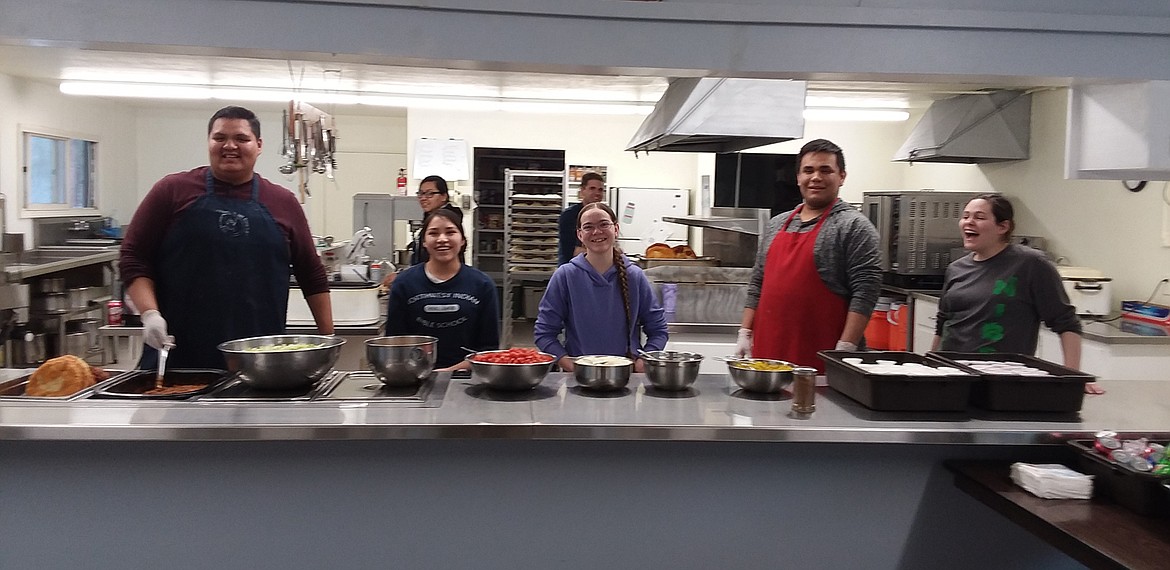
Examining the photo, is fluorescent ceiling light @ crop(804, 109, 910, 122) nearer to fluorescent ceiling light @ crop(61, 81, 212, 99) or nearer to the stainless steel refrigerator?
the stainless steel refrigerator

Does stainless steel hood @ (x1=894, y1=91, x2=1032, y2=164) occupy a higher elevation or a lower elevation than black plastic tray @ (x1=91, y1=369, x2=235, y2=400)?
higher

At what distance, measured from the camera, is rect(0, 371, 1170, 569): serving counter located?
229 centimetres

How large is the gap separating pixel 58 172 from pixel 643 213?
655cm

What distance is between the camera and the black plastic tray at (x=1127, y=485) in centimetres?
202

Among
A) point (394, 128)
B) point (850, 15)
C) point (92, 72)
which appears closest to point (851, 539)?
point (850, 15)

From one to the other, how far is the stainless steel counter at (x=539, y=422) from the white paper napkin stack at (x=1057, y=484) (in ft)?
0.47

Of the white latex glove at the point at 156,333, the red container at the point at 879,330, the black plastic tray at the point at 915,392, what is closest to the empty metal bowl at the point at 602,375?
the black plastic tray at the point at 915,392

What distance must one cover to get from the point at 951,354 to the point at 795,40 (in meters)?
1.21

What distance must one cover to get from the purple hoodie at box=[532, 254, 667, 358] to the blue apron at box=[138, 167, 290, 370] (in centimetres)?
106

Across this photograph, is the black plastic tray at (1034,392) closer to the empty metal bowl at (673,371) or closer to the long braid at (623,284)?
the empty metal bowl at (673,371)

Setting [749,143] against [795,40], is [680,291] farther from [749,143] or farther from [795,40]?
[795,40]

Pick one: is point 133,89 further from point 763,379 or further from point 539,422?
point 763,379

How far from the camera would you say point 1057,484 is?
2143 millimetres

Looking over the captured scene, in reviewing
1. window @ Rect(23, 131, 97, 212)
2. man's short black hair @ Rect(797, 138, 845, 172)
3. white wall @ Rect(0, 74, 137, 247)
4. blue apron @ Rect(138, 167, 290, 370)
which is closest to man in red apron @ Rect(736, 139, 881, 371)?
man's short black hair @ Rect(797, 138, 845, 172)
